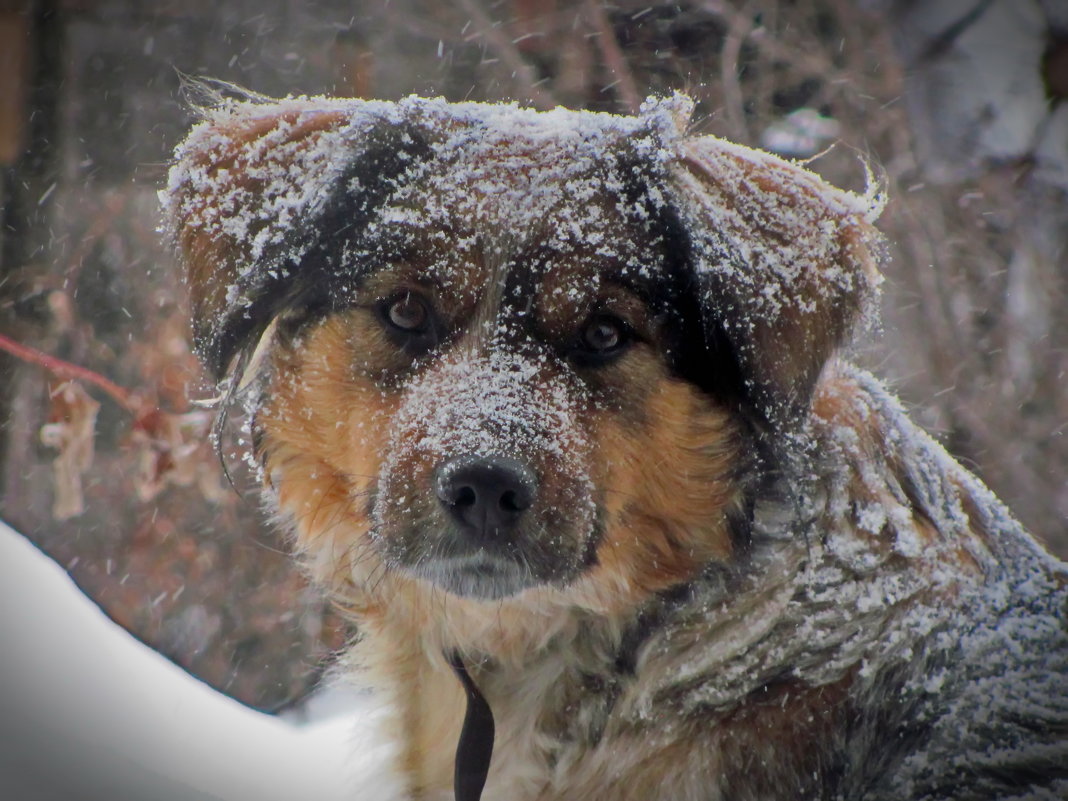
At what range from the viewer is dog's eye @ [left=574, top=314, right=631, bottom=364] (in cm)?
191

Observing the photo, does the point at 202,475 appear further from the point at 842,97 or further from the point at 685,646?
the point at 842,97

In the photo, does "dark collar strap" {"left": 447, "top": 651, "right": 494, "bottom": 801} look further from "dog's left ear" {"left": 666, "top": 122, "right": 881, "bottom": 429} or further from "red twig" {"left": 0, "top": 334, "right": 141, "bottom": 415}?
"red twig" {"left": 0, "top": 334, "right": 141, "bottom": 415}

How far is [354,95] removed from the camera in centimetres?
430

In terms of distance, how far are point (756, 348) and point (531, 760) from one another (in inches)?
40.9

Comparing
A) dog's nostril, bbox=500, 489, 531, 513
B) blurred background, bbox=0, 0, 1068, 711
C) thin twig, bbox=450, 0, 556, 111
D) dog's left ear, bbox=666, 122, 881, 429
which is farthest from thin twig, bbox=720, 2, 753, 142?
dog's nostril, bbox=500, 489, 531, 513

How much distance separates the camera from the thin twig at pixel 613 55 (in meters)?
4.30

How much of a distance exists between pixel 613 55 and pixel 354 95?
4.08 feet

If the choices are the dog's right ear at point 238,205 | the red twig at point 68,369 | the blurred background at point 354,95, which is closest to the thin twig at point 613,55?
the blurred background at point 354,95

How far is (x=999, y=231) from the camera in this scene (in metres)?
3.88

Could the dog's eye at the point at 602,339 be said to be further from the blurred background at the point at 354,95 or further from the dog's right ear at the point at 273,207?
the blurred background at the point at 354,95

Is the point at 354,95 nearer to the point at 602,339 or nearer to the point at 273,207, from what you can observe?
the point at 273,207

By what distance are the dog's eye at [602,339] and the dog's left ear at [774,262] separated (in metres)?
0.18

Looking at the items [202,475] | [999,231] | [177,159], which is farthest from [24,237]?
[999,231]

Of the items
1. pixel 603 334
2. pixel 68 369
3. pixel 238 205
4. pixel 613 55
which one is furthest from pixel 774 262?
pixel 613 55
